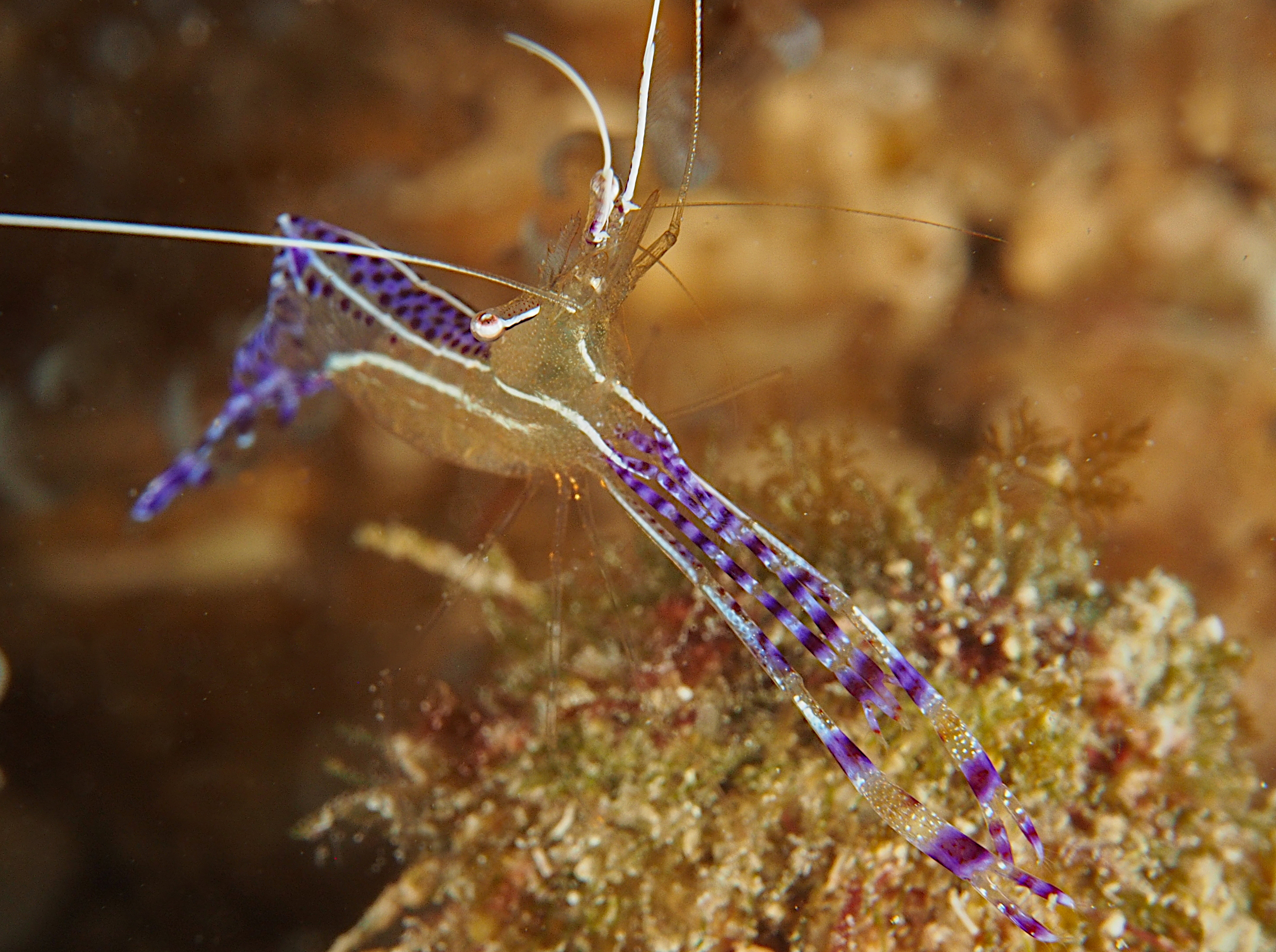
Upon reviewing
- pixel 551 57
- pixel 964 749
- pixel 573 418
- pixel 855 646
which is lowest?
pixel 964 749

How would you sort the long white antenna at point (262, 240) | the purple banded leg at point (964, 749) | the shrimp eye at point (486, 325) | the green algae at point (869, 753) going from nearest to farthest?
the long white antenna at point (262, 240) < the purple banded leg at point (964, 749) < the shrimp eye at point (486, 325) < the green algae at point (869, 753)

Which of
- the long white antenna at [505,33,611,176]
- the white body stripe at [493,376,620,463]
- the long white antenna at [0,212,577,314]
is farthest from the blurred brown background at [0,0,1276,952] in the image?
the long white antenna at [0,212,577,314]

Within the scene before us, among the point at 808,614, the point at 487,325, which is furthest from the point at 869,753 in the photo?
the point at 487,325

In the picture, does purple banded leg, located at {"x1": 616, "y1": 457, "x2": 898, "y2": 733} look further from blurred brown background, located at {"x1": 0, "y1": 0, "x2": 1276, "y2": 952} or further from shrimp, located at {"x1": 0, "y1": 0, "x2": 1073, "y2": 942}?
blurred brown background, located at {"x1": 0, "y1": 0, "x2": 1276, "y2": 952}

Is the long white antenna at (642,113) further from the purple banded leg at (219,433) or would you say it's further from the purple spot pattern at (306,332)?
the purple banded leg at (219,433)

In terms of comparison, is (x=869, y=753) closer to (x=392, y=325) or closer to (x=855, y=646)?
(x=855, y=646)

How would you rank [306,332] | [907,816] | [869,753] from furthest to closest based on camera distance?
1. [306,332]
2. [869,753]
3. [907,816]

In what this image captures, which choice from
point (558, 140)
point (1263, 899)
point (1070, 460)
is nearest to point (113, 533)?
point (558, 140)

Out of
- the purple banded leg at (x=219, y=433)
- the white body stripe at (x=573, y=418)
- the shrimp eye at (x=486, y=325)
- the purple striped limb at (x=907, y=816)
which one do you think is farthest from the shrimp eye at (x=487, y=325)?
the purple banded leg at (x=219, y=433)
